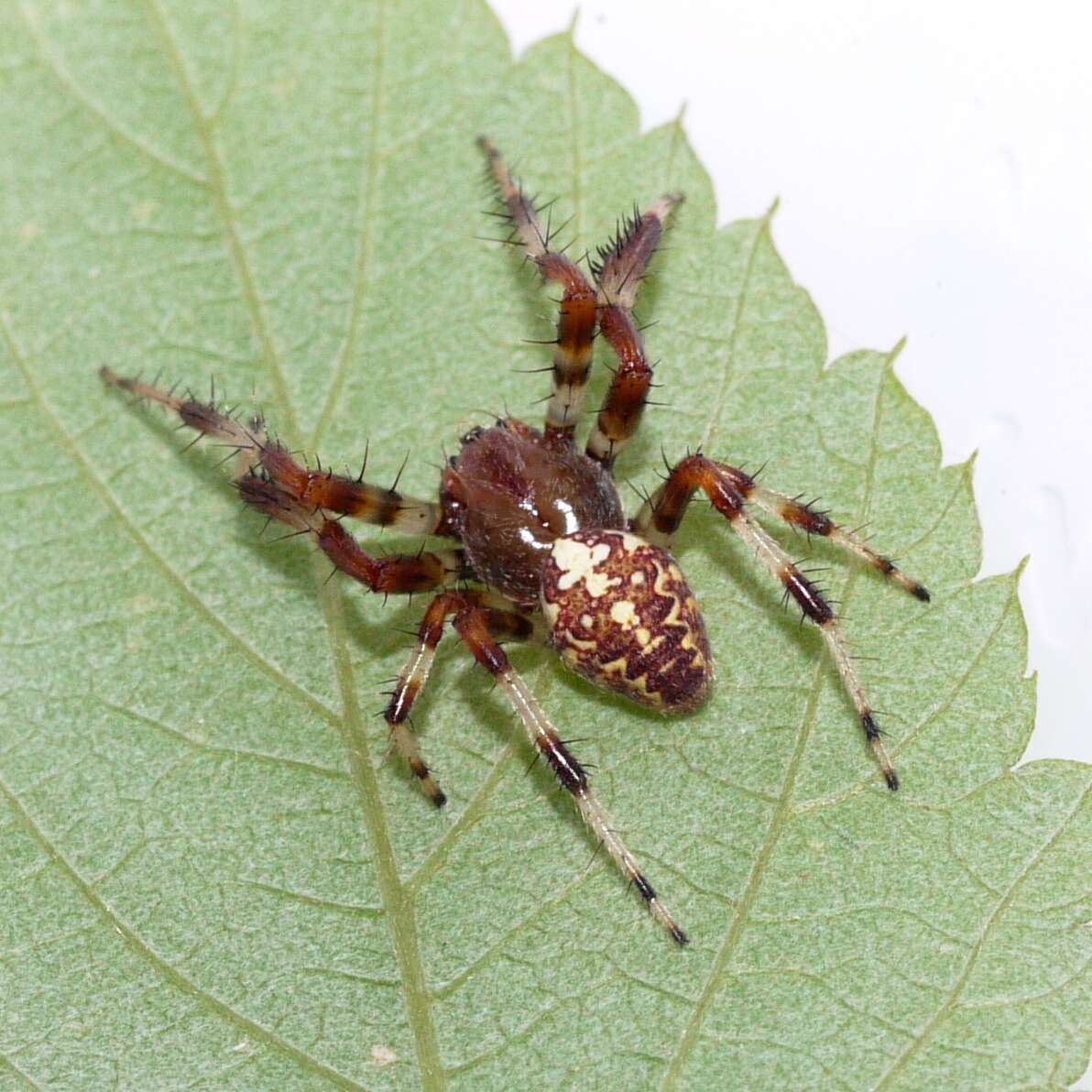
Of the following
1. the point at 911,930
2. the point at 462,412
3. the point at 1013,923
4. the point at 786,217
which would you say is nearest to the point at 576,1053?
the point at 911,930

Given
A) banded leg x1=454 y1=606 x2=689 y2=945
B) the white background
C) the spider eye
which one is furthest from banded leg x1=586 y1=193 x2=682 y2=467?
the white background

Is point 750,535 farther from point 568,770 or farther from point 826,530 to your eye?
point 568,770

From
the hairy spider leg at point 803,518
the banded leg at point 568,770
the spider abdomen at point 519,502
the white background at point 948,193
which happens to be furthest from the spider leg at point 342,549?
the white background at point 948,193

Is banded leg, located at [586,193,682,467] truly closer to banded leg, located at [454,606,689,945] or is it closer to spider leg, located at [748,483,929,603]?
spider leg, located at [748,483,929,603]

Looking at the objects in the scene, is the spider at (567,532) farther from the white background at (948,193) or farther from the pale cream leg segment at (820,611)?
the white background at (948,193)

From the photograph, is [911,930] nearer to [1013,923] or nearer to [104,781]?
[1013,923]

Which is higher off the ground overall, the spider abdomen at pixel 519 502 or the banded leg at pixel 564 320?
the banded leg at pixel 564 320

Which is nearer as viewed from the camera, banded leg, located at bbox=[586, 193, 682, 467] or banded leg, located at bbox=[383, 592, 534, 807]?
banded leg, located at bbox=[383, 592, 534, 807]
